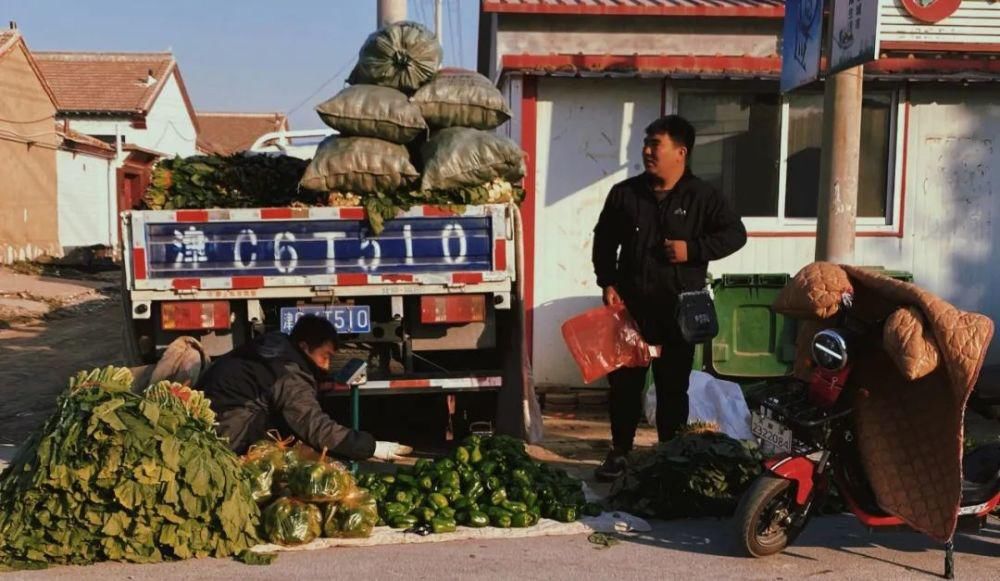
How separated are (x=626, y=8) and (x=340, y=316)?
440 centimetres

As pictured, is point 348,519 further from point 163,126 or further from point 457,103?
point 163,126

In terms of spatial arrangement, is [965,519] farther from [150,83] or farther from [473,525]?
[150,83]

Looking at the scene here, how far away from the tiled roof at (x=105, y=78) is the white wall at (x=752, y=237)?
3121 centimetres

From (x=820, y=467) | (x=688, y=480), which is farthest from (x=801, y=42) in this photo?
(x=820, y=467)

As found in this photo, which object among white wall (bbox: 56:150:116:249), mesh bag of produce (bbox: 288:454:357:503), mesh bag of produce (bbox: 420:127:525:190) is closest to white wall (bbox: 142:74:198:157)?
white wall (bbox: 56:150:116:249)

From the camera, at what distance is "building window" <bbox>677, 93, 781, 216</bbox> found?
28.0ft

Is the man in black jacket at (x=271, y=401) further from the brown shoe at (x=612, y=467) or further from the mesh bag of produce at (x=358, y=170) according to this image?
the brown shoe at (x=612, y=467)

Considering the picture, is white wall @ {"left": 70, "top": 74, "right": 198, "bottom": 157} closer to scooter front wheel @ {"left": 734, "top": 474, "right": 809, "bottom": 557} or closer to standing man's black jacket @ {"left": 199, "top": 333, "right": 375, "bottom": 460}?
standing man's black jacket @ {"left": 199, "top": 333, "right": 375, "bottom": 460}

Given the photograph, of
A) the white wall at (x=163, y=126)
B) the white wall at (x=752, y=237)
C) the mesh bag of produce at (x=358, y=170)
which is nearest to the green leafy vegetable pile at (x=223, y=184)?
the mesh bag of produce at (x=358, y=170)

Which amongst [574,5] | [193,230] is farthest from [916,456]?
[574,5]

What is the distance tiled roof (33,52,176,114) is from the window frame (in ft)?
104

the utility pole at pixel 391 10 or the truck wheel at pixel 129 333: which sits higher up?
the utility pole at pixel 391 10

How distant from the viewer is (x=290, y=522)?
4492 millimetres

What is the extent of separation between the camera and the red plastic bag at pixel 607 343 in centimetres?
566
